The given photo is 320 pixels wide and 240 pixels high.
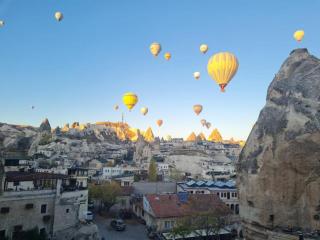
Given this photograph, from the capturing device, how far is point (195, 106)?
65.1m

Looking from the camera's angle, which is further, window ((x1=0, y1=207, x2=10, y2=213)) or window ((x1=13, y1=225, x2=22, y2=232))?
window ((x1=13, y1=225, x2=22, y2=232))

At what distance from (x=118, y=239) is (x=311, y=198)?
20870mm

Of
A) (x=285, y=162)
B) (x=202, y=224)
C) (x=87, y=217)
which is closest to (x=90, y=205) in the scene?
(x=87, y=217)

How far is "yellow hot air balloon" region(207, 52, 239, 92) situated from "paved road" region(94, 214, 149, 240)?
21277mm

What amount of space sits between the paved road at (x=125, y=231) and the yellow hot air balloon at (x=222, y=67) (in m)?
21.3

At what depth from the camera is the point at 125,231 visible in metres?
39.7

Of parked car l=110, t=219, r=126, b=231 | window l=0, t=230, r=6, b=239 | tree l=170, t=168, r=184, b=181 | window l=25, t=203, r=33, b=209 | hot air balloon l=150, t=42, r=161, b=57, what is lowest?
parked car l=110, t=219, r=126, b=231

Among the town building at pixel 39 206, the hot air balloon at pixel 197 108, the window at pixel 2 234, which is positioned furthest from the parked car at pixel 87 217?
the hot air balloon at pixel 197 108

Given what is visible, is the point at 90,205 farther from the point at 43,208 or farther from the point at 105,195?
the point at 43,208

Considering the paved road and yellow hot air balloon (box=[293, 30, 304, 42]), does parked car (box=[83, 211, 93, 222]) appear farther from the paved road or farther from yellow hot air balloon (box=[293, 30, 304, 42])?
yellow hot air balloon (box=[293, 30, 304, 42])

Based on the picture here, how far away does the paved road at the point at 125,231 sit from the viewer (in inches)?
1452

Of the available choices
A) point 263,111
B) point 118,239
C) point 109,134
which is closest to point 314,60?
point 263,111

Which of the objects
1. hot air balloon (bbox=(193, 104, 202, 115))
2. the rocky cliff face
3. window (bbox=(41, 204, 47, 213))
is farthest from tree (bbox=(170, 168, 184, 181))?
window (bbox=(41, 204, 47, 213))

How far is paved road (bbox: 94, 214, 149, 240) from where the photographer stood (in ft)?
121
